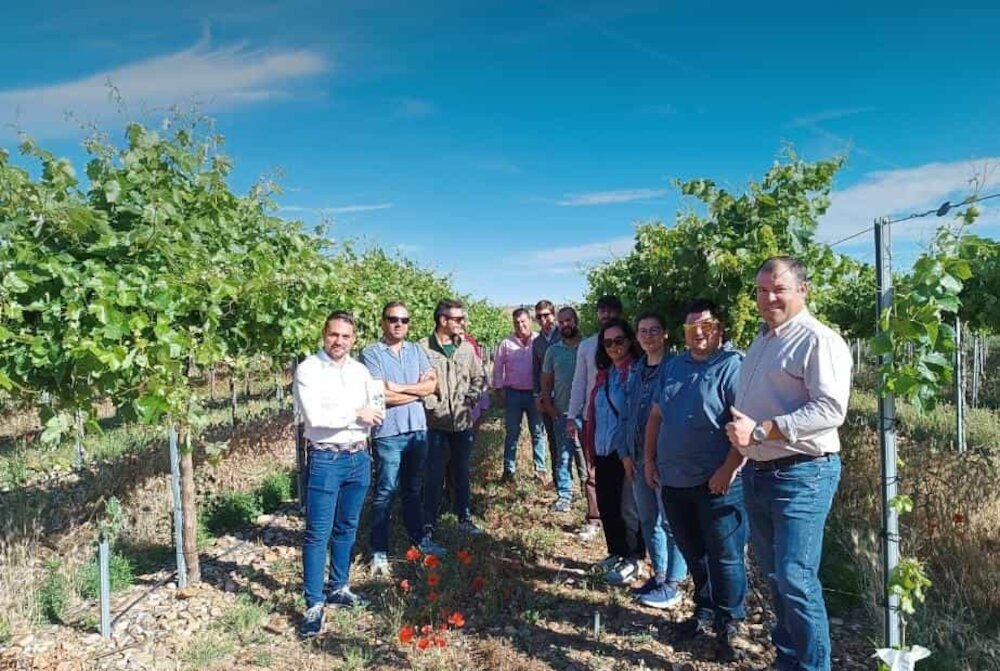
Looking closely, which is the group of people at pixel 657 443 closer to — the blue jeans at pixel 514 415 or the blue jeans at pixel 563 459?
the blue jeans at pixel 563 459

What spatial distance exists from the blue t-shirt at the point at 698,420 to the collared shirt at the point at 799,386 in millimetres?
355

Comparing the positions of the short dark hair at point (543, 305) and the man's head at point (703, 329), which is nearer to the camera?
the man's head at point (703, 329)

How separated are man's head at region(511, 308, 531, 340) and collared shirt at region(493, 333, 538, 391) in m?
0.11

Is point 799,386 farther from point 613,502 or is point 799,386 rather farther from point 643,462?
point 613,502

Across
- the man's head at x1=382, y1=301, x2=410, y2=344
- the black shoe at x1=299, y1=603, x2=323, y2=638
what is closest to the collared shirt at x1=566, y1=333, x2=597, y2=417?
the man's head at x1=382, y1=301, x2=410, y2=344

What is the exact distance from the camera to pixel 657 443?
10.8ft

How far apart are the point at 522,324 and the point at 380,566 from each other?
3.19m

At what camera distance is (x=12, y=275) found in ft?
9.62

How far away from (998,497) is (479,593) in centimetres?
377

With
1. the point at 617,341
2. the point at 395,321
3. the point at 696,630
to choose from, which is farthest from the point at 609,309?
the point at 696,630

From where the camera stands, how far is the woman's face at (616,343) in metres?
4.06

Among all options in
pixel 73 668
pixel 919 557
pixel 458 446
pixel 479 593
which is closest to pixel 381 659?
pixel 479 593

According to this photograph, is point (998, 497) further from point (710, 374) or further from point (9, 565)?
point (9, 565)

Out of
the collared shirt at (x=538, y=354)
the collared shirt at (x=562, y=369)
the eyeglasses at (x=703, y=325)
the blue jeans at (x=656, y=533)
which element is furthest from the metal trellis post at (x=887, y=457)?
the collared shirt at (x=538, y=354)
